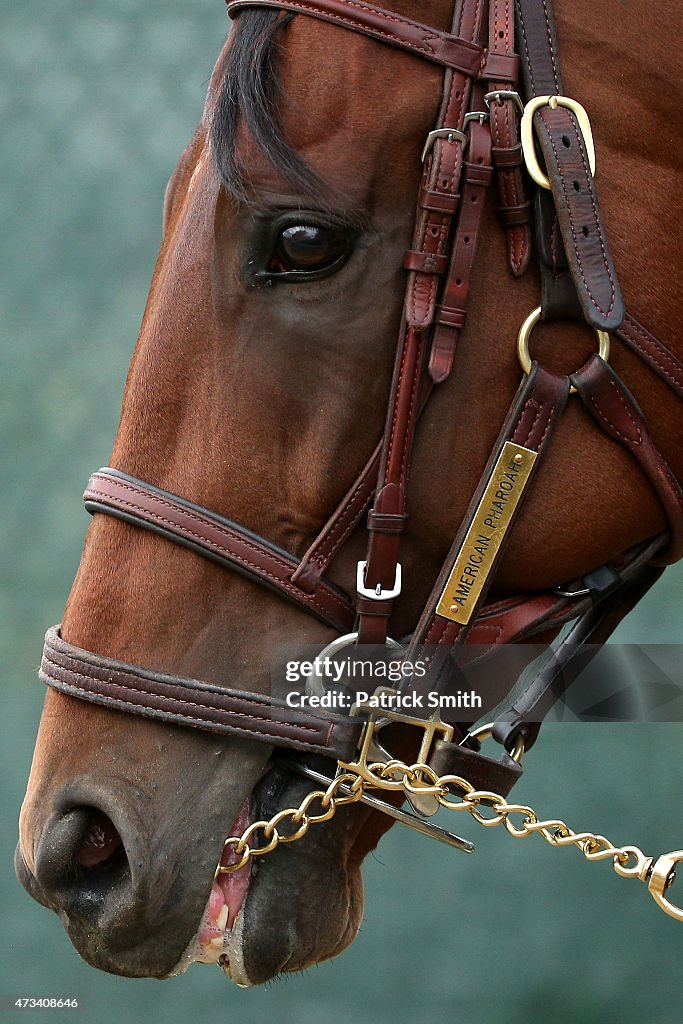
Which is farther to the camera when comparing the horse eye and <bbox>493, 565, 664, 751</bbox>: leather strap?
<bbox>493, 565, 664, 751</bbox>: leather strap

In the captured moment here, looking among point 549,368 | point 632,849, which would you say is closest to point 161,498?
point 549,368

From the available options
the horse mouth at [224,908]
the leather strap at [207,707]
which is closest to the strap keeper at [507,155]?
the leather strap at [207,707]

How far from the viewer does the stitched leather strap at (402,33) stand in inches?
51.9

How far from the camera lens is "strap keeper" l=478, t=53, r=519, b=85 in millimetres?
1317

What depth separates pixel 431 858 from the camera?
2.65 meters

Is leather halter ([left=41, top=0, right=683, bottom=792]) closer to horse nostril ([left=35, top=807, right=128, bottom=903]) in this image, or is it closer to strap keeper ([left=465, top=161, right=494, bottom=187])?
strap keeper ([left=465, top=161, right=494, bottom=187])

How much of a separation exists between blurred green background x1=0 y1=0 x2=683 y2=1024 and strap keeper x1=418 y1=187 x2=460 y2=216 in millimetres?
1510

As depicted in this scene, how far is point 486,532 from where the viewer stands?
4.44 ft

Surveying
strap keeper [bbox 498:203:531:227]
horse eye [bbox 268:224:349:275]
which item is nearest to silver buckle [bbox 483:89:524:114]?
strap keeper [bbox 498:203:531:227]

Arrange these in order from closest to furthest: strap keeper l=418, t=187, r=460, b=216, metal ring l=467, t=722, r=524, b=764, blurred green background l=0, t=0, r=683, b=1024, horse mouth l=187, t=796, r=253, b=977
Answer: strap keeper l=418, t=187, r=460, b=216 → horse mouth l=187, t=796, r=253, b=977 → metal ring l=467, t=722, r=524, b=764 → blurred green background l=0, t=0, r=683, b=1024

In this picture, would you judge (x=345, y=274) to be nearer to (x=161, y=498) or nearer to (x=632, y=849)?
(x=161, y=498)

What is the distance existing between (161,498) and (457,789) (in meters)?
0.52

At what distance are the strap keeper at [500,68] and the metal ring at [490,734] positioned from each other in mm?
812

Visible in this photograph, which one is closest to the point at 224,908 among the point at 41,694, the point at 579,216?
Answer: the point at 579,216
